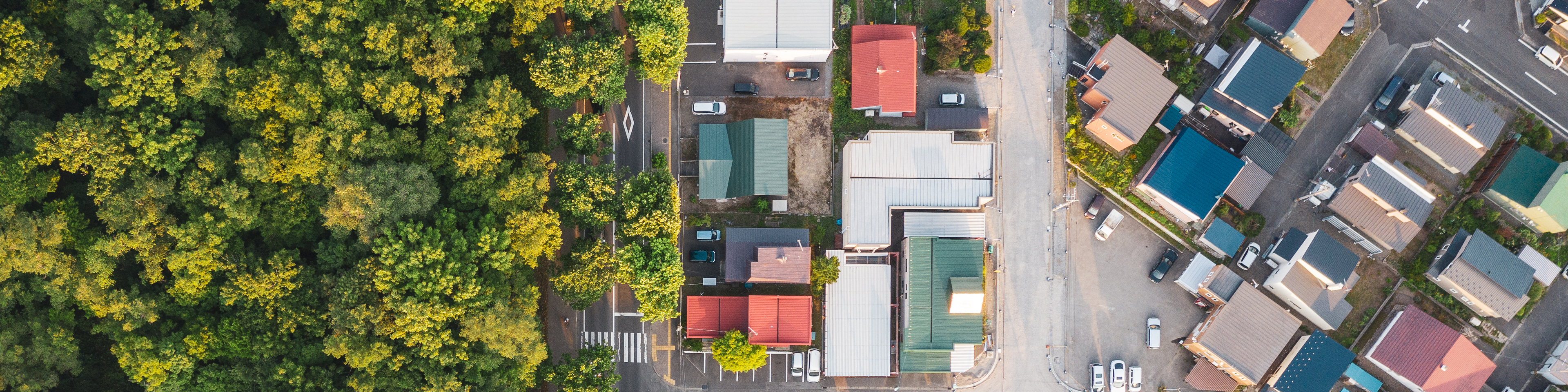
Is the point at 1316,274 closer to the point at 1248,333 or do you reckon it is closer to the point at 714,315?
the point at 1248,333

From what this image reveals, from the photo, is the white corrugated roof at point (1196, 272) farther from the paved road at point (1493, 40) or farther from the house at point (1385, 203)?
the paved road at point (1493, 40)

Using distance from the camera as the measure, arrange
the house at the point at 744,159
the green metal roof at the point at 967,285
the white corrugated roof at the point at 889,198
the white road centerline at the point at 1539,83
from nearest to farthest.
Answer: the green metal roof at the point at 967,285 < the white corrugated roof at the point at 889,198 < the house at the point at 744,159 < the white road centerline at the point at 1539,83

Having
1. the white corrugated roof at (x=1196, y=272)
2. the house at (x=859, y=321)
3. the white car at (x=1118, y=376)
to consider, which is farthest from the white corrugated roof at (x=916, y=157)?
the white car at (x=1118, y=376)

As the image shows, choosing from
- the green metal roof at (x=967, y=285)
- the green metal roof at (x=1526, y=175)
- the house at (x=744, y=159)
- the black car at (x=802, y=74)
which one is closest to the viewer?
the green metal roof at (x=967, y=285)

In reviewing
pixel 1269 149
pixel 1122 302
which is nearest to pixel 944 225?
pixel 1122 302

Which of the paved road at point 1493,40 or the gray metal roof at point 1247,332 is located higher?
the paved road at point 1493,40

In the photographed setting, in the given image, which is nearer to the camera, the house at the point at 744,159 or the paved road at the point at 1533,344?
the house at the point at 744,159
